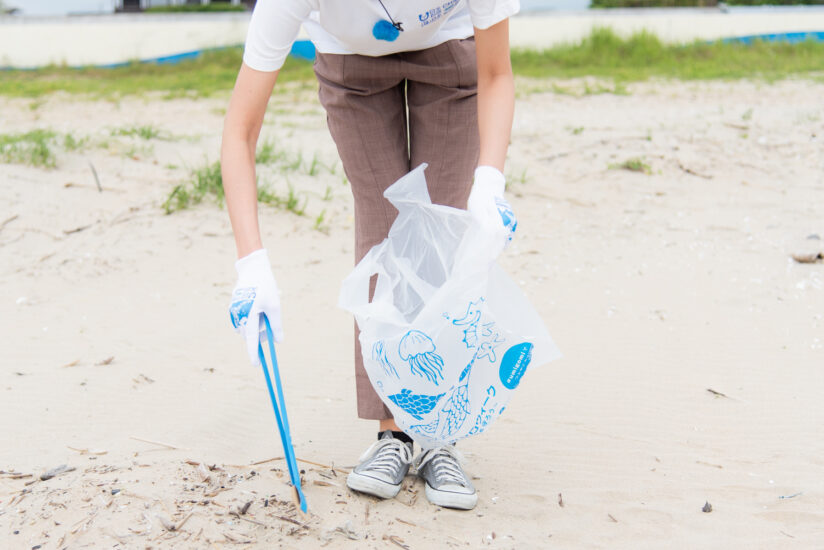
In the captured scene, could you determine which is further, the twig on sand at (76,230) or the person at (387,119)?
the twig on sand at (76,230)

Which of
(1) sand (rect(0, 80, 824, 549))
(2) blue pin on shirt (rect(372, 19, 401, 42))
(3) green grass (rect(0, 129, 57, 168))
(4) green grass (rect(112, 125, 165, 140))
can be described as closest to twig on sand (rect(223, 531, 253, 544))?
(1) sand (rect(0, 80, 824, 549))

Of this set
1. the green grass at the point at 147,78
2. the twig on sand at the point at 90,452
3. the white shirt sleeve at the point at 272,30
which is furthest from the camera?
the green grass at the point at 147,78

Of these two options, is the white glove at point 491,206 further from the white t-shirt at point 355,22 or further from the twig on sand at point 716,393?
the twig on sand at point 716,393

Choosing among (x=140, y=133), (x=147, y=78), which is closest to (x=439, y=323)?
(x=140, y=133)

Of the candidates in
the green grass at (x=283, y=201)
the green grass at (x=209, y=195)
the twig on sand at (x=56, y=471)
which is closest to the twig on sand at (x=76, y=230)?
the green grass at (x=209, y=195)

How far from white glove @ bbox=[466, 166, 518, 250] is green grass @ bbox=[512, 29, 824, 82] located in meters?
8.50

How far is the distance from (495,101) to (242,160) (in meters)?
0.59

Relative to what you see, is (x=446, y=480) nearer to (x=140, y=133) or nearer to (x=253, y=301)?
(x=253, y=301)

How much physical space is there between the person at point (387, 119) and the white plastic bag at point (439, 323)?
0.11m

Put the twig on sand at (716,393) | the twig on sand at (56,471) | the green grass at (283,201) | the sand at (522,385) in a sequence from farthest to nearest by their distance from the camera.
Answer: the green grass at (283,201)
the twig on sand at (716,393)
the twig on sand at (56,471)
the sand at (522,385)

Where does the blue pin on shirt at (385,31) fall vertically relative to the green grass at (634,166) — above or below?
above

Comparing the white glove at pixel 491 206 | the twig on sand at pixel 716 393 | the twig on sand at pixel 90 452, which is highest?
the white glove at pixel 491 206

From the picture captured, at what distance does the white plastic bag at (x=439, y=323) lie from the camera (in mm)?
1657

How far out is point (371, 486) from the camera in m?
1.84
